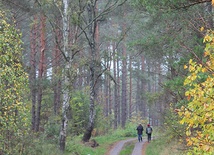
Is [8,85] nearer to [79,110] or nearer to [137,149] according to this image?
[137,149]

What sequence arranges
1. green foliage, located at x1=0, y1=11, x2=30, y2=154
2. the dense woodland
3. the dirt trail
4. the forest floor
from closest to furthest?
the dense woodland → green foliage, located at x1=0, y1=11, x2=30, y2=154 → the dirt trail → the forest floor

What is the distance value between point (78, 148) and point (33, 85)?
167 inches

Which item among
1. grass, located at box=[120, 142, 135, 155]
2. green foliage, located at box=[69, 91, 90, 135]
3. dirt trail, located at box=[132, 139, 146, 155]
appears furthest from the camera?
green foliage, located at box=[69, 91, 90, 135]

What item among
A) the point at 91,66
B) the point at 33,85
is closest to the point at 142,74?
the point at 91,66

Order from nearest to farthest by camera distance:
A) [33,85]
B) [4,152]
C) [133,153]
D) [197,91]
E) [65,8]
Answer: [197,91], [4,152], [65,8], [33,85], [133,153]

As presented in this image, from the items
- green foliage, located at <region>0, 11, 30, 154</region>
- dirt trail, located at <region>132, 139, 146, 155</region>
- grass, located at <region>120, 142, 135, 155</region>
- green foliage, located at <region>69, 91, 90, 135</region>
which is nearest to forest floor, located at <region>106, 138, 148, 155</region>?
dirt trail, located at <region>132, 139, 146, 155</region>

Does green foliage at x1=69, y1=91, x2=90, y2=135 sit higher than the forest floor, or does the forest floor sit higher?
green foliage at x1=69, y1=91, x2=90, y2=135

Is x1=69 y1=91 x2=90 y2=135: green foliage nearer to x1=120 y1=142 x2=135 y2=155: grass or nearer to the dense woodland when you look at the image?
the dense woodland

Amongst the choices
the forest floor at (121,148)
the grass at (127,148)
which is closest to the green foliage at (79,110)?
the forest floor at (121,148)

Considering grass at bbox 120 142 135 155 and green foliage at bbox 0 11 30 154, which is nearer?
green foliage at bbox 0 11 30 154

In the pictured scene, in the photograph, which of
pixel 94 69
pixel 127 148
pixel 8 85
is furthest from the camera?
pixel 127 148

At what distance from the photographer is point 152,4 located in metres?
10.5

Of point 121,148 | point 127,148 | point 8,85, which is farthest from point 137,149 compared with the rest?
point 8,85

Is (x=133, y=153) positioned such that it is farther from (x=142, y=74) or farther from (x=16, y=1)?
(x=142, y=74)
